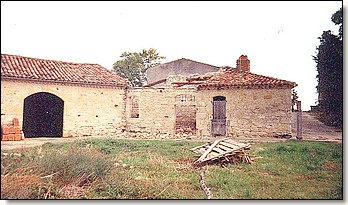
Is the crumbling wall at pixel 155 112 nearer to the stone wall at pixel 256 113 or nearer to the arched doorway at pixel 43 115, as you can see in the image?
the stone wall at pixel 256 113

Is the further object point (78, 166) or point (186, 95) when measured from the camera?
point (186, 95)

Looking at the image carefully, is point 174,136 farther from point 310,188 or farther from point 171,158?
Answer: point 310,188

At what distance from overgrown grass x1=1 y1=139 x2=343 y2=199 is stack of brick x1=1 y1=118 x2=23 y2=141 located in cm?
15

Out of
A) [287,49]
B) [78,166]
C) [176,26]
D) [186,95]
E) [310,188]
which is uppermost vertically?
[176,26]

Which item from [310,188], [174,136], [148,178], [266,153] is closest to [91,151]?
[148,178]

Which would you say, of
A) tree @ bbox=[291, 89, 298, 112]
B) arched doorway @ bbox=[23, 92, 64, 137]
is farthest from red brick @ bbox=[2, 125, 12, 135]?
tree @ bbox=[291, 89, 298, 112]

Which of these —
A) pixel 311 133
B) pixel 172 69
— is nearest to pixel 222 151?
pixel 311 133

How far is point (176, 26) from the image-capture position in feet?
10.8

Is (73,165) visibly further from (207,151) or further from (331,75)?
(331,75)

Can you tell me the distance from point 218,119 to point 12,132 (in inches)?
76.3

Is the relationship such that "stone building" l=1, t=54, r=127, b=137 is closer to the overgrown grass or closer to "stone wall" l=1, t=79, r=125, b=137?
"stone wall" l=1, t=79, r=125, b=137

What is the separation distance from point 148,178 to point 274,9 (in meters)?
1.96

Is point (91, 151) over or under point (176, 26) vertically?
under

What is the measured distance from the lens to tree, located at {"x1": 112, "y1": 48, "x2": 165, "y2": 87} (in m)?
3.26
